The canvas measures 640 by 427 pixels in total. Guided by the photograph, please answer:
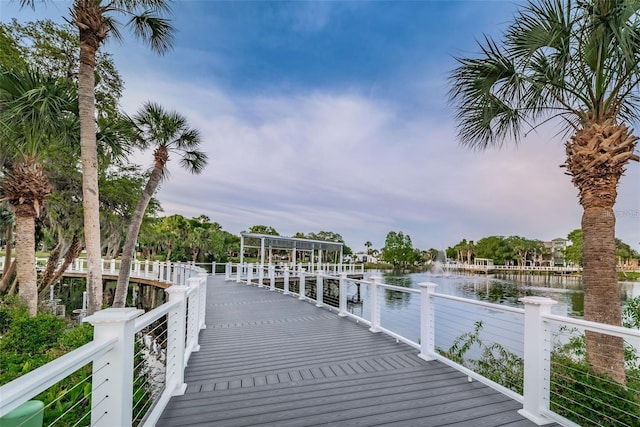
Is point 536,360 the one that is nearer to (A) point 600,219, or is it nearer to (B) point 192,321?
(A) point 600,219

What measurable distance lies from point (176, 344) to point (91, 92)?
6928 millimetres

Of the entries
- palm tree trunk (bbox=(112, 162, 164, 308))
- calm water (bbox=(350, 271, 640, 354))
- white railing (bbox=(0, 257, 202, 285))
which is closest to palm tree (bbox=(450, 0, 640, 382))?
calm water (bbox=(350, 271, 640, 354))

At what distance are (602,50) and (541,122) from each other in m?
1.38

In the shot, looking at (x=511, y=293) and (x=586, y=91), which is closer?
(x=586, y=91)

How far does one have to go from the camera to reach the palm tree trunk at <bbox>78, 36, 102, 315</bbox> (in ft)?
24.1

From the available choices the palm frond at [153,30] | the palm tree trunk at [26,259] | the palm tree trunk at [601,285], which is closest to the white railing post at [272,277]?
the palm tree trunk at [26,259]

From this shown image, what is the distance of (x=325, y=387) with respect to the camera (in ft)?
11.2

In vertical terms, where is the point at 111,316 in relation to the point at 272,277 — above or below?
above

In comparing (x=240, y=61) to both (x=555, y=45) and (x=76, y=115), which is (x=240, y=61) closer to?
(x=76, y=115)

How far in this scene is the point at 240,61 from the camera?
42.1 ft

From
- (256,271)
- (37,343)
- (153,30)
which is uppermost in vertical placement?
(153,30)

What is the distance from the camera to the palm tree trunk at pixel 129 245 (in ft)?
33.6

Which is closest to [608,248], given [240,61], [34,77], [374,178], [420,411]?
[420,411]

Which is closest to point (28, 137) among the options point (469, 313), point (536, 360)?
point (536, 360)
